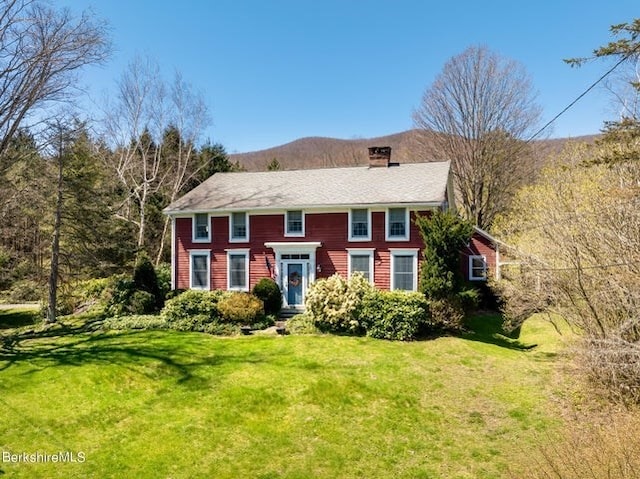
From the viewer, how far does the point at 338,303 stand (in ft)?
50.2

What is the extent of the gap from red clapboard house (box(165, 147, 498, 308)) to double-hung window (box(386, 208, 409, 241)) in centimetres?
4

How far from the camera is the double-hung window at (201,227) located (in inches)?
803

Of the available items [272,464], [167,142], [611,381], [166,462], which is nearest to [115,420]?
[166,462]

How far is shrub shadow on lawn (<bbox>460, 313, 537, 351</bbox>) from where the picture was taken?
16031mm

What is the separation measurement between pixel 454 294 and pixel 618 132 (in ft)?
26.9

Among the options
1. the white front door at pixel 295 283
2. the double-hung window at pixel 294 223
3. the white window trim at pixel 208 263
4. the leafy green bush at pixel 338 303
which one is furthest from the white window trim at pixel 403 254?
the white window trim at pixel 208 263

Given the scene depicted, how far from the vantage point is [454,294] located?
619 inches


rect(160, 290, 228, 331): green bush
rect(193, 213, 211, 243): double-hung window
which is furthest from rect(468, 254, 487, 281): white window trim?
rect(193, 213, 211, 243): double-hung window

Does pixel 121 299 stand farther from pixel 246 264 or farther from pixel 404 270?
pixel 404 270

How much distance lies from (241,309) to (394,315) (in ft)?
19.7

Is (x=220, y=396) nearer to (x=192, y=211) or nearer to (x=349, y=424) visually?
(x=349, y=424)

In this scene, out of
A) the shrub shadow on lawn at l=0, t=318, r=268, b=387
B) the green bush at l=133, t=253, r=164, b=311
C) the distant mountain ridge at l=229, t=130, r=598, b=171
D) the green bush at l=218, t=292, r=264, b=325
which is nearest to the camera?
the shrub shadow on lawn at l=0, t=318, r=268, b=387
